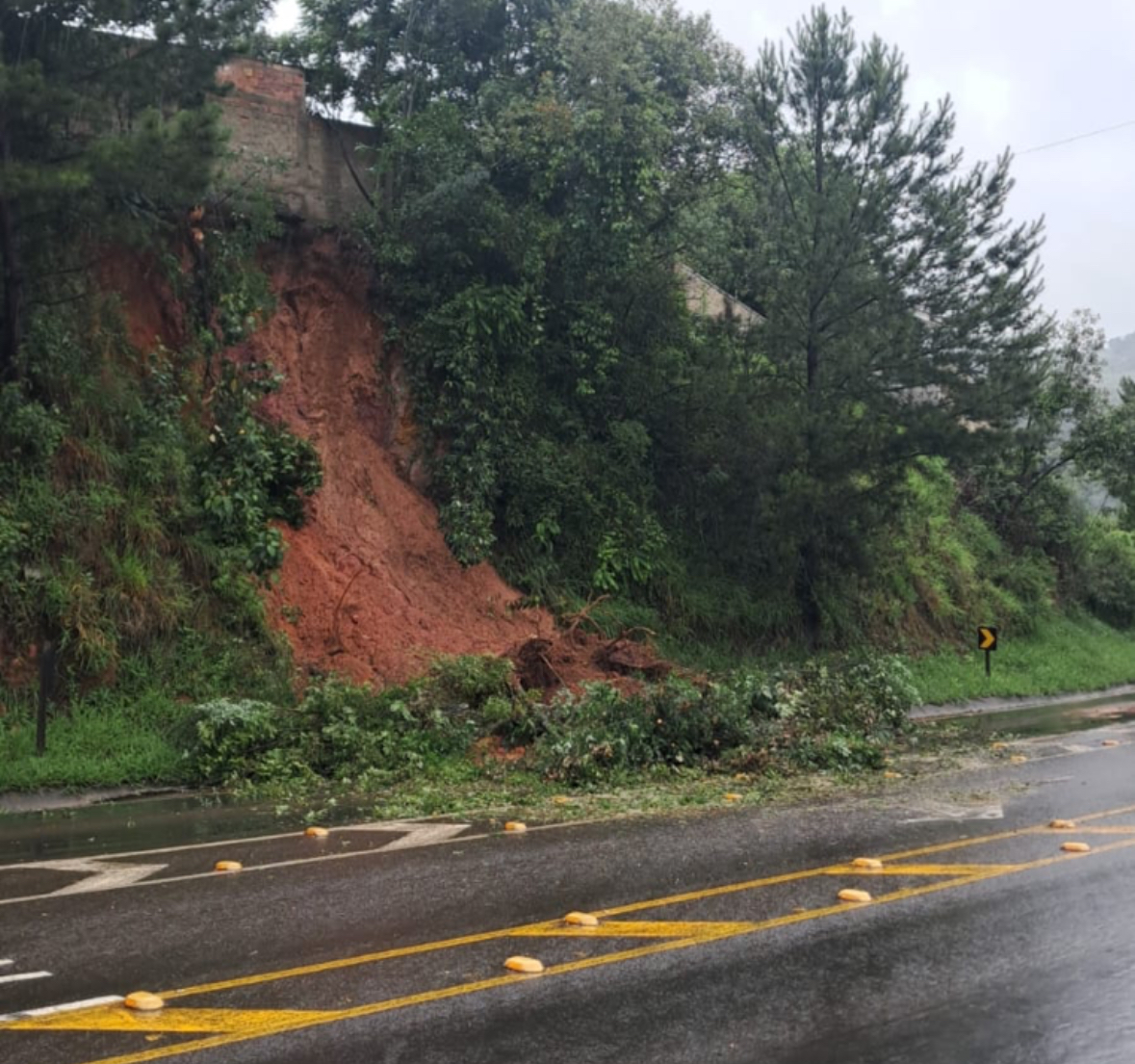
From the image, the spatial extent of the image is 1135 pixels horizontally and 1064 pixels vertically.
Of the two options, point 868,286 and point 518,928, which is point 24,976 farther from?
point 868,286

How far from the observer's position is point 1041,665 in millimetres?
30734

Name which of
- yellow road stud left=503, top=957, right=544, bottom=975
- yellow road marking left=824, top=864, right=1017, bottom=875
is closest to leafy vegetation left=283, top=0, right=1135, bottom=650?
yellow road marking left=824, top=864, right=1017, bottom=875

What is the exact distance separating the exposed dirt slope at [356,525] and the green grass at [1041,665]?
10435 mm

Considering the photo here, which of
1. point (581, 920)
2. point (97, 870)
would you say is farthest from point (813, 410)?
point (581, 920)

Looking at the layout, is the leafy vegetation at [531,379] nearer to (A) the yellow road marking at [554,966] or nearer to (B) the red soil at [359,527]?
(B) the red soil at [359,527]

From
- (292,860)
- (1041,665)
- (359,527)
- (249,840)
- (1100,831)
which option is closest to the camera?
(292,860)

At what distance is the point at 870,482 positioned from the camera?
23688 millimetres

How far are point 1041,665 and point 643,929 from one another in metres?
26.2

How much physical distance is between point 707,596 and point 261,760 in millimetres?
12272

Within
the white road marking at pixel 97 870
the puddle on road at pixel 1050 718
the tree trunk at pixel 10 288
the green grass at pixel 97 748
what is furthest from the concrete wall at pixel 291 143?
the puddle on road at pixel 1050 718

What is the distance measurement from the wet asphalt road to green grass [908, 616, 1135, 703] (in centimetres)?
1649

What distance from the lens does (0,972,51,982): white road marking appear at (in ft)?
20.7

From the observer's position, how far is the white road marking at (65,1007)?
225 inches

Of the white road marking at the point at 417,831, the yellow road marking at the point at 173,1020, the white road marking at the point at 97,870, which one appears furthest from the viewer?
the white road marking at the point at 417,831
